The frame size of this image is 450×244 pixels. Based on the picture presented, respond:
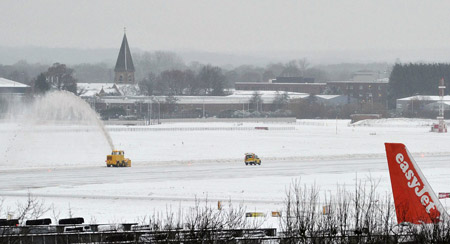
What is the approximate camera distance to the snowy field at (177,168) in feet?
173

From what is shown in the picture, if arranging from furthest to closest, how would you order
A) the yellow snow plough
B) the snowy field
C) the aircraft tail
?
the yellow snow plough, the snowy field, the aircraft tail

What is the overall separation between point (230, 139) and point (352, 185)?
69708mm

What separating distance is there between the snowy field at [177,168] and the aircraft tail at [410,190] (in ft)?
32.7

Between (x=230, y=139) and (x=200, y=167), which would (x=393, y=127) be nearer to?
(x=230, y=139)

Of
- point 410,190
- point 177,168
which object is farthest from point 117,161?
point 410,190

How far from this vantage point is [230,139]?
5089 inches

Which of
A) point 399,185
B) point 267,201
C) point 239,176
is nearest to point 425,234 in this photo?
point 399,185

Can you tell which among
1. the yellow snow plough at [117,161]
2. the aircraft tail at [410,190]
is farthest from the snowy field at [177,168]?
the aircraft tail at [410,190]

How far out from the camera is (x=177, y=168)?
3059 inches

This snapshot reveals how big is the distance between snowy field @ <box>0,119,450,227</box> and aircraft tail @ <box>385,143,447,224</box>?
9.95 meters

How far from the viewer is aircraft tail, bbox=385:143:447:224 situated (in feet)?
82.1

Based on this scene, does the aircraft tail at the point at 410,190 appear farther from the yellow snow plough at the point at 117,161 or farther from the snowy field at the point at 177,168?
the yellow snow plough at the point at 117,161

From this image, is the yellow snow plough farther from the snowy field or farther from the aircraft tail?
the aircraft tail

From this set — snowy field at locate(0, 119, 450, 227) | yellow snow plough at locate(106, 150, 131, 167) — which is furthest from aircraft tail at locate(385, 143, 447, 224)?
yellow snow plough at locate(106, 150, 131, 167)
